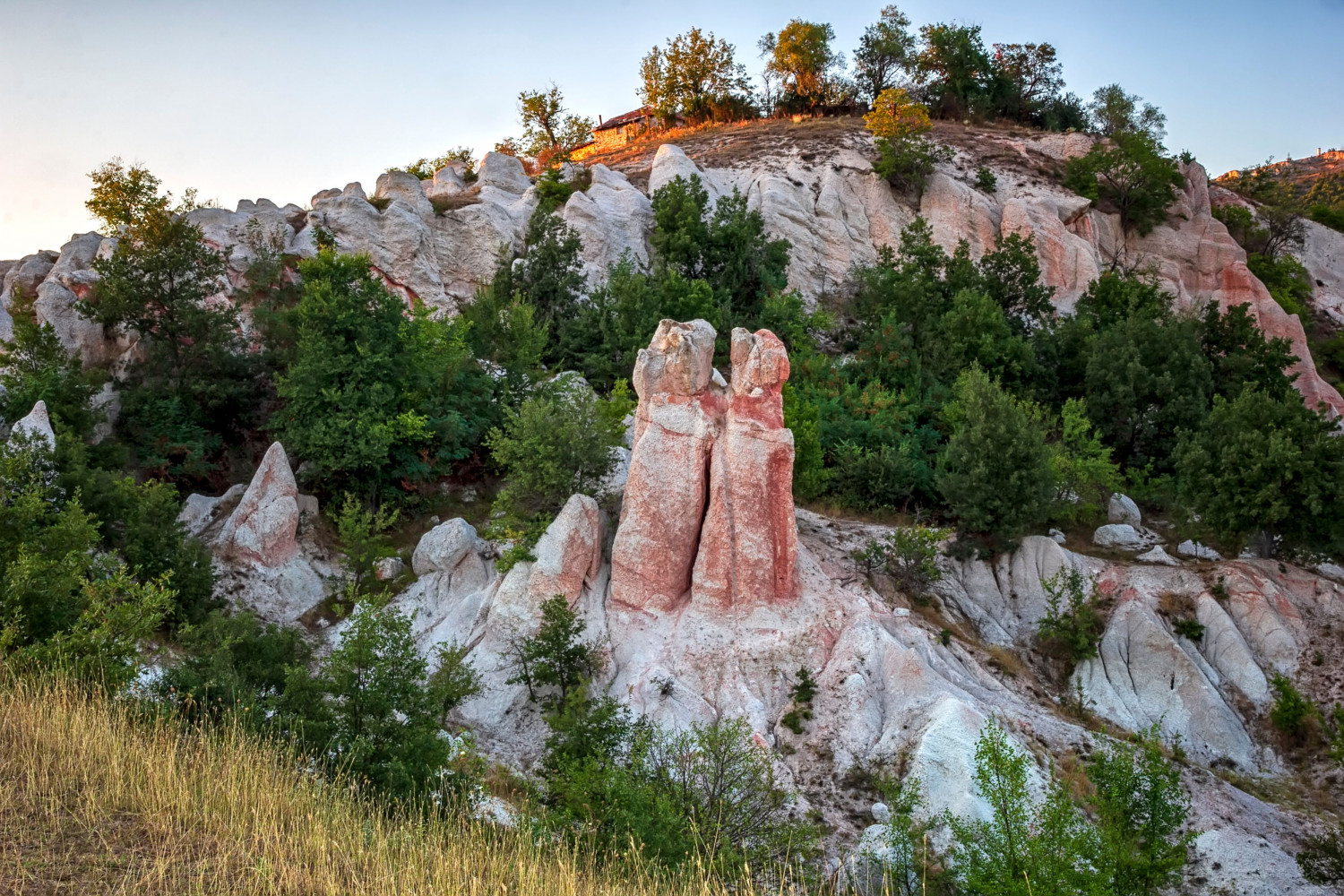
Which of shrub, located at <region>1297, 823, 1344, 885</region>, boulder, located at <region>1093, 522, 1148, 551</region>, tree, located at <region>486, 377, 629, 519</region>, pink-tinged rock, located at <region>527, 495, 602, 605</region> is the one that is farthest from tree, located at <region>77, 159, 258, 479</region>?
shrub, located at <region>1297, 823, 1344, 885</region>

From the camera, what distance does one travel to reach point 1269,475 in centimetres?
2400

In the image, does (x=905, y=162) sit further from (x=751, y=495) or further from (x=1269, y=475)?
(x=751, y=495)

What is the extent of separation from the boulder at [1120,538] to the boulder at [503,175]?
2980cm

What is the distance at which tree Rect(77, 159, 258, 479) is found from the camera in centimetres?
2658

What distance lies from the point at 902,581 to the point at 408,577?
11.4 meters

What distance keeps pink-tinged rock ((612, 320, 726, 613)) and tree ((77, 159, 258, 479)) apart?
13.0 m

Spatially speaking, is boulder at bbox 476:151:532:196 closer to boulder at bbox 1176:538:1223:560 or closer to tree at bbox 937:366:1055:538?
tree at bbox 937:366:1055:538

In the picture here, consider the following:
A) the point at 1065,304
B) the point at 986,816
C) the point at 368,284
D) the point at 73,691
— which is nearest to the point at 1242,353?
the point at 1065,304

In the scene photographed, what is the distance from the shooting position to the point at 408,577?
23578mm

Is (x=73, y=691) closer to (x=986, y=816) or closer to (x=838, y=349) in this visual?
(x=986, y=816)

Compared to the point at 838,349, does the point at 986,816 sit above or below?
below

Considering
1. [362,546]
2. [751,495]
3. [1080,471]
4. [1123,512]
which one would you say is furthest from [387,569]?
[1123,512]

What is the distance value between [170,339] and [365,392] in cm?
681

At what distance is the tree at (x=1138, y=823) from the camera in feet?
42.2
